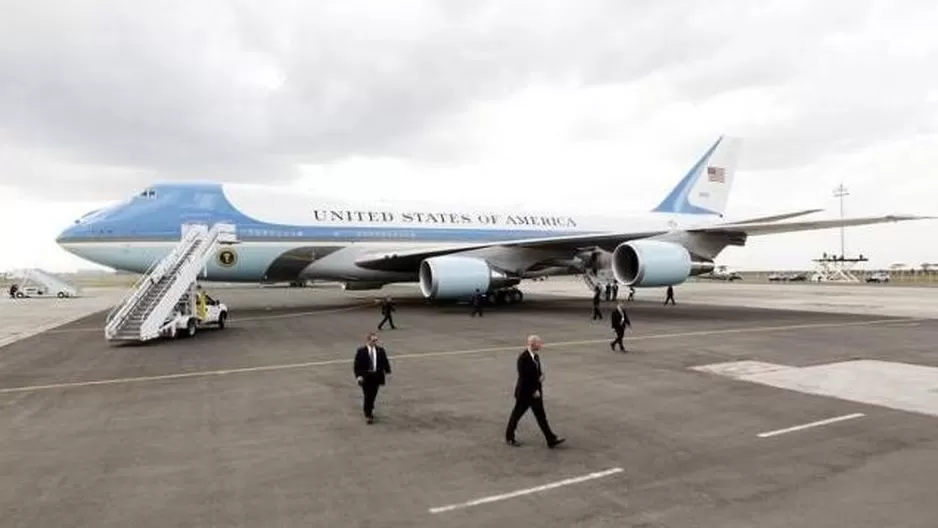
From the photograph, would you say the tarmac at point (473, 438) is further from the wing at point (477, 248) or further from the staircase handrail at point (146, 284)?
the wing at point (477, 248)

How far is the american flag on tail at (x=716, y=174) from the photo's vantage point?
127 feet

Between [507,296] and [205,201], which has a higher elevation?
[205,201]

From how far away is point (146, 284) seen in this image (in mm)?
20172

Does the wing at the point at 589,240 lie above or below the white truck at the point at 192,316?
above

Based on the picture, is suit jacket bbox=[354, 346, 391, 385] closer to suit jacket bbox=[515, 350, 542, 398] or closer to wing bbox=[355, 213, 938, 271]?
suit jacket bbox=[515, 350, 542, 398]

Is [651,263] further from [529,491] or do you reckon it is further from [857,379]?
[529,491]

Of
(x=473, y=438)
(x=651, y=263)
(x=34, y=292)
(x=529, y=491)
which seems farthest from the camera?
(x=34, y=292)

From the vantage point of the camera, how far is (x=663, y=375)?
12422 mm

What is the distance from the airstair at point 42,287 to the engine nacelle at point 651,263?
1840 inches

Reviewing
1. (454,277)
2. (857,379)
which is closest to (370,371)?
(857,379)

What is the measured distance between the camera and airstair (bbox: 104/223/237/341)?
722 inches

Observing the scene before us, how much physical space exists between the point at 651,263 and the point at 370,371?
15802 mm

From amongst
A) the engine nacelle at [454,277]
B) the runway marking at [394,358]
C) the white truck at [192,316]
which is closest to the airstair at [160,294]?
the white truck at [192,316]

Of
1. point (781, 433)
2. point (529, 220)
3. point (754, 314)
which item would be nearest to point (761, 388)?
point (781, 433)
